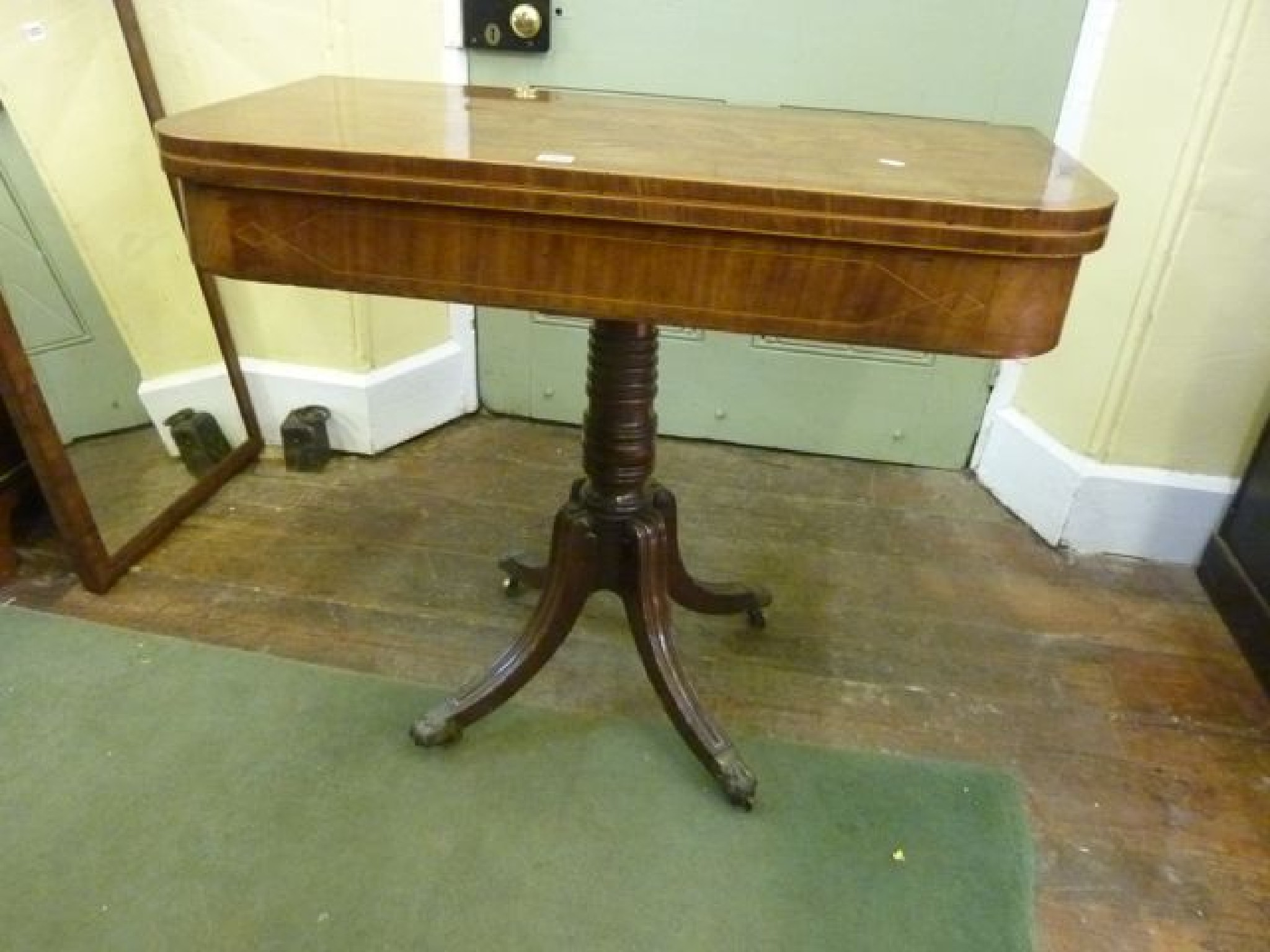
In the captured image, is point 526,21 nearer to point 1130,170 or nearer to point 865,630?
point 1130,170

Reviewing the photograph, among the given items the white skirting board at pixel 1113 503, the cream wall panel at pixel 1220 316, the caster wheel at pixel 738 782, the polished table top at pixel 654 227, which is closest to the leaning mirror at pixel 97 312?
the polished table top at pixel 654 227

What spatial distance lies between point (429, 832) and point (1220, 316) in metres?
1.47

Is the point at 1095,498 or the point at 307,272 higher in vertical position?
the point at 307,272

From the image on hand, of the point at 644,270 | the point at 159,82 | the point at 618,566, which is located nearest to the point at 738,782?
the point at 618,566

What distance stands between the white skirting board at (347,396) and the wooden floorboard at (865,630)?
6 cm

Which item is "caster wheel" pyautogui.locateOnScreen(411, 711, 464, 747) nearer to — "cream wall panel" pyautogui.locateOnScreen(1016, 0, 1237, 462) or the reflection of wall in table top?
the reflection of wall in table top

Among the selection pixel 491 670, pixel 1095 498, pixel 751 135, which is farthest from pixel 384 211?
pixel 1095 498

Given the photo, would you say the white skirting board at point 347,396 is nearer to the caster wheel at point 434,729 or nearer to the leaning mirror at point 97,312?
Answer: the leaning mirror at point 97,312

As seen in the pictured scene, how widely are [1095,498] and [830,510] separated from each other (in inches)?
18.9

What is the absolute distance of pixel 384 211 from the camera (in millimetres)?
757

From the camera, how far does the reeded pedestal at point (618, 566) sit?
1.09 m

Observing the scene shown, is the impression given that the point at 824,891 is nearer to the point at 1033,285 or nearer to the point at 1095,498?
the point at 1033,285

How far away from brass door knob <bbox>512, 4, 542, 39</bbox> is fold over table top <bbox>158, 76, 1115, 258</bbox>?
79cm

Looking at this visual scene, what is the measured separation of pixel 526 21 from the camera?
1.59m
